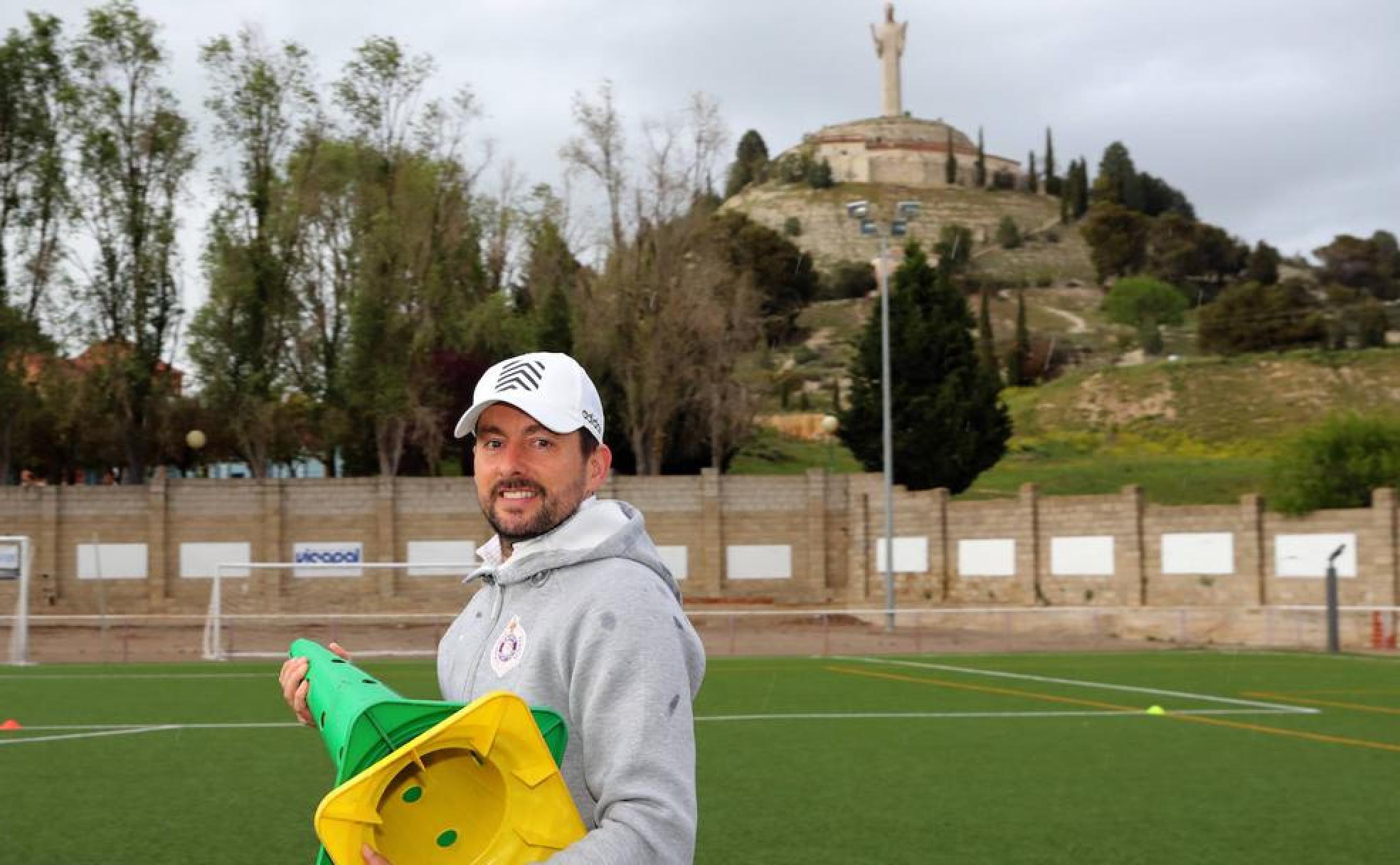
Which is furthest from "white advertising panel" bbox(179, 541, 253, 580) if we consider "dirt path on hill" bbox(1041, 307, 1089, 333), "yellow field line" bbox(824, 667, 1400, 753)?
"dirt path on hill" bbox(1041, 307, 1089, 333)

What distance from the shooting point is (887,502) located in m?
42.1

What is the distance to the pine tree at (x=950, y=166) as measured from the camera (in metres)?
179

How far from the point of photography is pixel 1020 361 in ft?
345

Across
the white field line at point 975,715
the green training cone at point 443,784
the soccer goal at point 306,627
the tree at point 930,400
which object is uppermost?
the tree at point 930,400

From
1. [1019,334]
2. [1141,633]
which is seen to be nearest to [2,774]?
[1141,633]

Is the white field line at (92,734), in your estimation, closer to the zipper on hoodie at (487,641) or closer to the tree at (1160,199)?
the zipper on hoodie at (487,641)

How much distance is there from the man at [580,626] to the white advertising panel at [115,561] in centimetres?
4756

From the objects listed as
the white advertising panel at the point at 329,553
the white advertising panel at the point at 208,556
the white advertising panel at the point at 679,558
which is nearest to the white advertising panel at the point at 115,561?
the white advertising panel at the point at 208,556

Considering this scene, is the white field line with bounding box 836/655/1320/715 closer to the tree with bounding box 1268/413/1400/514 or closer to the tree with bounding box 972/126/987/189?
the tree with bounding box 1268/413/1400/514

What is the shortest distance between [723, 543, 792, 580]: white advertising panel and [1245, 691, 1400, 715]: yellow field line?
2872 cm

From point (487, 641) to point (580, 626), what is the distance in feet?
1.30

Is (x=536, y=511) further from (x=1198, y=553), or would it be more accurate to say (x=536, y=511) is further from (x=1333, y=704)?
(x=1198, y=553)

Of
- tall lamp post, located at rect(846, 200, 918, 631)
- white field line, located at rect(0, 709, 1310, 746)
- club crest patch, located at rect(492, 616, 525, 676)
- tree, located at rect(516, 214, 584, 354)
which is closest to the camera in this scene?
club crest patch, located at rect(492, 616, 525, 676)

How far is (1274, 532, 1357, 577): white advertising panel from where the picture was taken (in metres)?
36.4
